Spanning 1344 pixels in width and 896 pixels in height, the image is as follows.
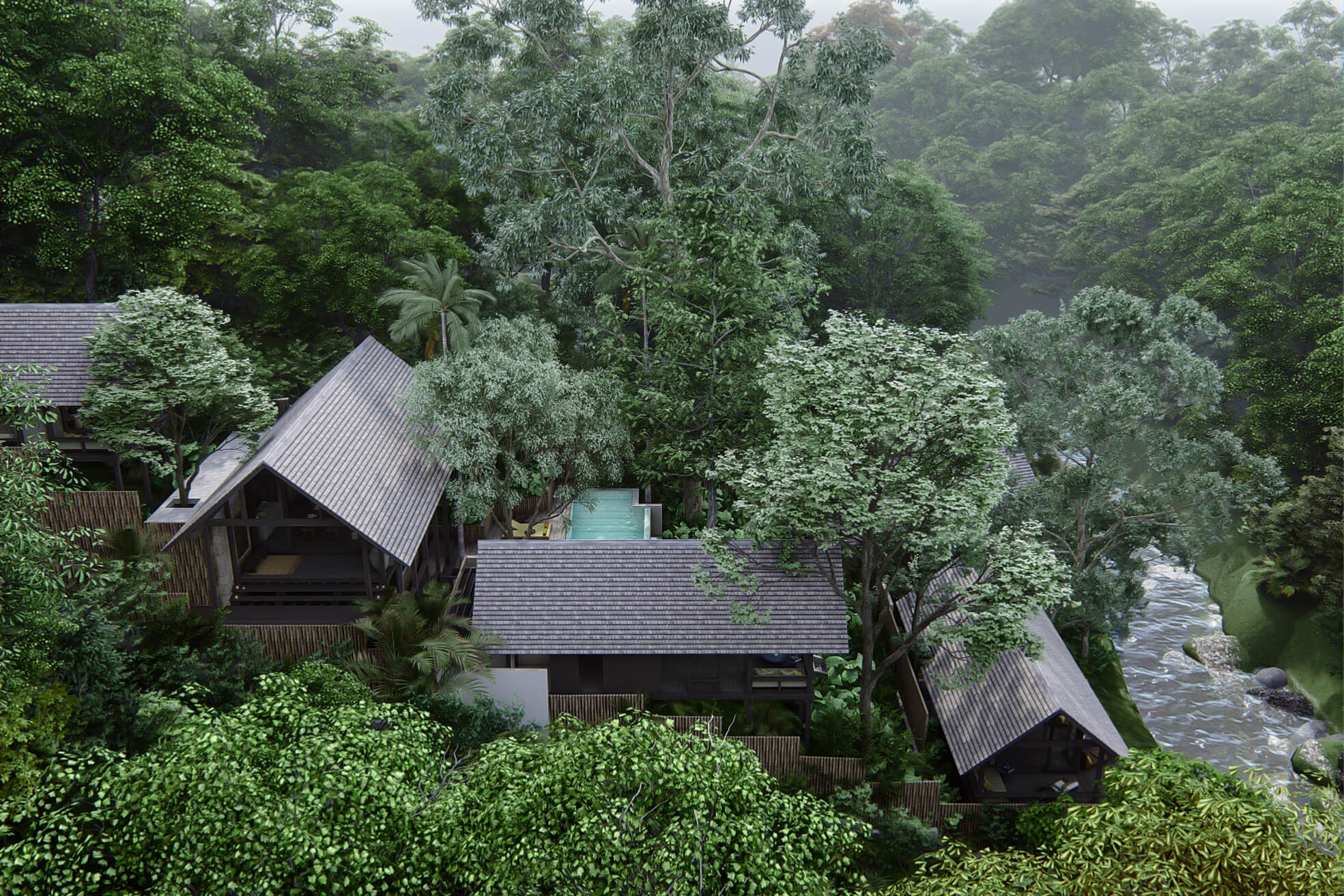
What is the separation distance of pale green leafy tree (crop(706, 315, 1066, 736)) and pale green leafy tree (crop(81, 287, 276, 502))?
1815 centimetres

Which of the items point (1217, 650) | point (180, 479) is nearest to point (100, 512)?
point (180, 479)

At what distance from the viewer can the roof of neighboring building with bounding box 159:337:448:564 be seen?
2384 centimetres

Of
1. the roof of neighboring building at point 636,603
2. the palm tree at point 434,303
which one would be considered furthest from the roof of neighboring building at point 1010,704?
the palm tree at point 434,303

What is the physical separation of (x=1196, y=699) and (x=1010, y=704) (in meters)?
16.0

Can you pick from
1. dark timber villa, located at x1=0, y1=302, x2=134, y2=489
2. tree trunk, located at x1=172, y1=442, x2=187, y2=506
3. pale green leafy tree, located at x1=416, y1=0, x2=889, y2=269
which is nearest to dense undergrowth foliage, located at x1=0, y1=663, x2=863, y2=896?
tree trunk, located at x1=172, y1=442, x2=187, y2=506

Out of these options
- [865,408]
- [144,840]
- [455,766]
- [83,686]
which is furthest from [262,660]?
[865,408]

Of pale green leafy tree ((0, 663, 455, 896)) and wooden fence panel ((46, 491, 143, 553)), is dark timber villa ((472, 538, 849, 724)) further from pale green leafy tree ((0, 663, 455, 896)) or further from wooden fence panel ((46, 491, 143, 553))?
wooden fence panel ((46, 491, 143, 553))

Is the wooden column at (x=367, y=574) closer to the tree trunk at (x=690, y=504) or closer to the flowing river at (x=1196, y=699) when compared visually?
the tree trunk at (x=690, y=504)

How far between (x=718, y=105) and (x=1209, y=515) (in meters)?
32.4

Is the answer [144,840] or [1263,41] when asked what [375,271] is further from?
[1263,41]

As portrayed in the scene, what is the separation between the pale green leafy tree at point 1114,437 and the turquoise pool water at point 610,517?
13.0 m

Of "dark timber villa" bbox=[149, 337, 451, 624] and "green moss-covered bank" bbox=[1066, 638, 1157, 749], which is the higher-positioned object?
"dark timber villa" bbox=[149, 337, 451, 624]

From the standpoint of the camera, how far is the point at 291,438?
974 inches

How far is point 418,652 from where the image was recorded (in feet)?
74.1
